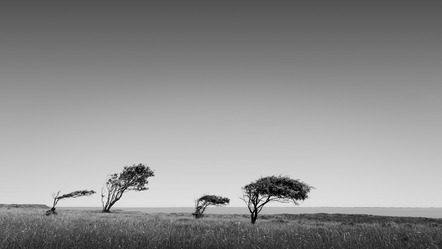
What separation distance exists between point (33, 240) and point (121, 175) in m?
62.1

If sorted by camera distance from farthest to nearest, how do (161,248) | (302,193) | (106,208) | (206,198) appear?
(106,208) → (206,198) → (302,193) → (161,248)

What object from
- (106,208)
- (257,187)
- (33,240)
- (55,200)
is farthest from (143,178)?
(33,240)

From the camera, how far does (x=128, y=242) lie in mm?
6102

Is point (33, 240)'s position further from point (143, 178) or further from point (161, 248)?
point (143, 178)

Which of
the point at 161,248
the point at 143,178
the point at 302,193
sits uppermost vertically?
the point at 143,178

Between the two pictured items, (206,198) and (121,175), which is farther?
(121,175)

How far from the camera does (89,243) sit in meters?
5.92

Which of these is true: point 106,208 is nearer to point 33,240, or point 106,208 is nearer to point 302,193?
point 302,193

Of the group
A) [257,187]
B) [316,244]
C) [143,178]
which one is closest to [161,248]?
[316,244]

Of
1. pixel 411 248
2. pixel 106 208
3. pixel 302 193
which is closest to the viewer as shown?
pixel 411 248

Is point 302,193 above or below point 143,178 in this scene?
below

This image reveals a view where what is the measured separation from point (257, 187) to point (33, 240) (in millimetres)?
32876

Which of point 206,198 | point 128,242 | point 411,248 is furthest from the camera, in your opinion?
point 206,198

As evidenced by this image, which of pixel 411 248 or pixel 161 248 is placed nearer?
pixel 411 248
